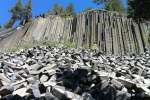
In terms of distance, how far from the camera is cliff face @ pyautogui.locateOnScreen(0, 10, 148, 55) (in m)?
7.94

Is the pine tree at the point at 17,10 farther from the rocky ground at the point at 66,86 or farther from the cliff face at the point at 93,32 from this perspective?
the rocky ground at the point at 66,86

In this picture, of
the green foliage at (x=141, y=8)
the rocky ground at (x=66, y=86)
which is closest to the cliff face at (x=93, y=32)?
the green foliage at (x=141, y=8)

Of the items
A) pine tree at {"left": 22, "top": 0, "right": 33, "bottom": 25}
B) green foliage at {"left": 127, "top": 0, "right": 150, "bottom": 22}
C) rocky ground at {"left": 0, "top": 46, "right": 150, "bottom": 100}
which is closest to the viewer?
rocky ground at {"left": 0, "top": 46, "right": 150, "bottom": 100}

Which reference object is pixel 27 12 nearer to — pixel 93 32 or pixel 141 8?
pixel 93 32

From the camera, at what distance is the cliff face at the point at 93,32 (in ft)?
26.1

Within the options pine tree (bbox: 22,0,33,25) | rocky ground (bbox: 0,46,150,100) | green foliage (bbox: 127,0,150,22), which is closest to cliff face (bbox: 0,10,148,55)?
green foliage (bbox: 127,0,150,22)

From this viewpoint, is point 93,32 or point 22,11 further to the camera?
point 22,11

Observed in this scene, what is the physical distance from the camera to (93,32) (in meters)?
8.53

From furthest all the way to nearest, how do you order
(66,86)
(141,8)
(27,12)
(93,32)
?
(27,12), (93,32), (141,8), (66,86)

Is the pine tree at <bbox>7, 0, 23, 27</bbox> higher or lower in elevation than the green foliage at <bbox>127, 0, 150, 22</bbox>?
higher

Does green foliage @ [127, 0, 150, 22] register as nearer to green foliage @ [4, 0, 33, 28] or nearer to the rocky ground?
the rocky ground

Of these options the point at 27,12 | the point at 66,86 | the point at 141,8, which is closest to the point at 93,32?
the point at 141,8

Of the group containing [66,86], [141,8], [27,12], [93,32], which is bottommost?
[66,86]

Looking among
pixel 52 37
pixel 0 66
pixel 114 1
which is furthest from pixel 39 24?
pixel 114 1
